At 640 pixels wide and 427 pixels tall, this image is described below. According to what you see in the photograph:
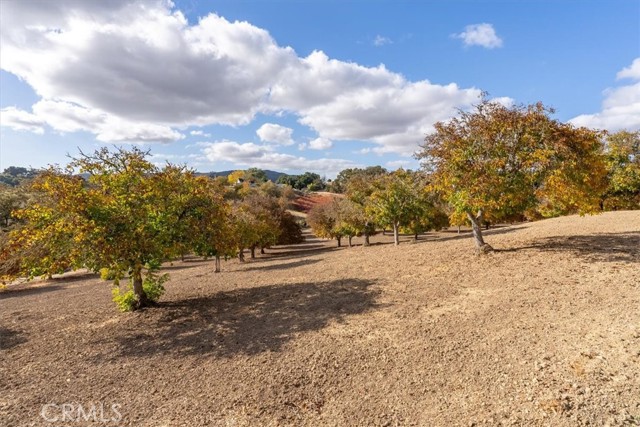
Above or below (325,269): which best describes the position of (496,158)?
above

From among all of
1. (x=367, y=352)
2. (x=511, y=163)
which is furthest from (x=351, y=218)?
(x=367, y=352)

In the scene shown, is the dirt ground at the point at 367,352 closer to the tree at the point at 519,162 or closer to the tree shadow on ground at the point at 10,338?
the tree shadow on ground at the point at 10,338

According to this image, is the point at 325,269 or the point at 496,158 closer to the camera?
the point at 496,158

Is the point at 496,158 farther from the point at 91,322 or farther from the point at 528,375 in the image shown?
the point at 91,322

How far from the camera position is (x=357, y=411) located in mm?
5383

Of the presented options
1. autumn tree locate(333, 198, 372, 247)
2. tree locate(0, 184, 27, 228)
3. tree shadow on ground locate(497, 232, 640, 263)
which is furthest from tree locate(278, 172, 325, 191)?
tree shadow on ground locate(497, 232, 640, 263)

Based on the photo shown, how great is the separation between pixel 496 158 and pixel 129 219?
40.3 feet

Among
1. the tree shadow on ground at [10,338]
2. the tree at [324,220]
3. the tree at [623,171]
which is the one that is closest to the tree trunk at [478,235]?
the tree shadow on ground at [10,338]

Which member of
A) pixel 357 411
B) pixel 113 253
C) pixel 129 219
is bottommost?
pixel 357 411

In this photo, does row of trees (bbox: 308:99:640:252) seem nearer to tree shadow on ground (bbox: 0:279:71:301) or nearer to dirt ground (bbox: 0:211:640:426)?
dirt ground (bbox: 0:211:640:426)

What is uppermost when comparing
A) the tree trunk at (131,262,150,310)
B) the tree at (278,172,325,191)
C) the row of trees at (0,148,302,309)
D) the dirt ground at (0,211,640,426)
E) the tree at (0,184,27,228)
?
the tree at (278,172,325,191)

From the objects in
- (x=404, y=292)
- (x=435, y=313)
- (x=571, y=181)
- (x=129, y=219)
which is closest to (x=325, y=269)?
(x=404, y=292)

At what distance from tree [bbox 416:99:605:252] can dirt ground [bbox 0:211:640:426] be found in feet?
7.87

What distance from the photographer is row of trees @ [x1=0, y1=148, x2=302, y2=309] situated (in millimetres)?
8719
